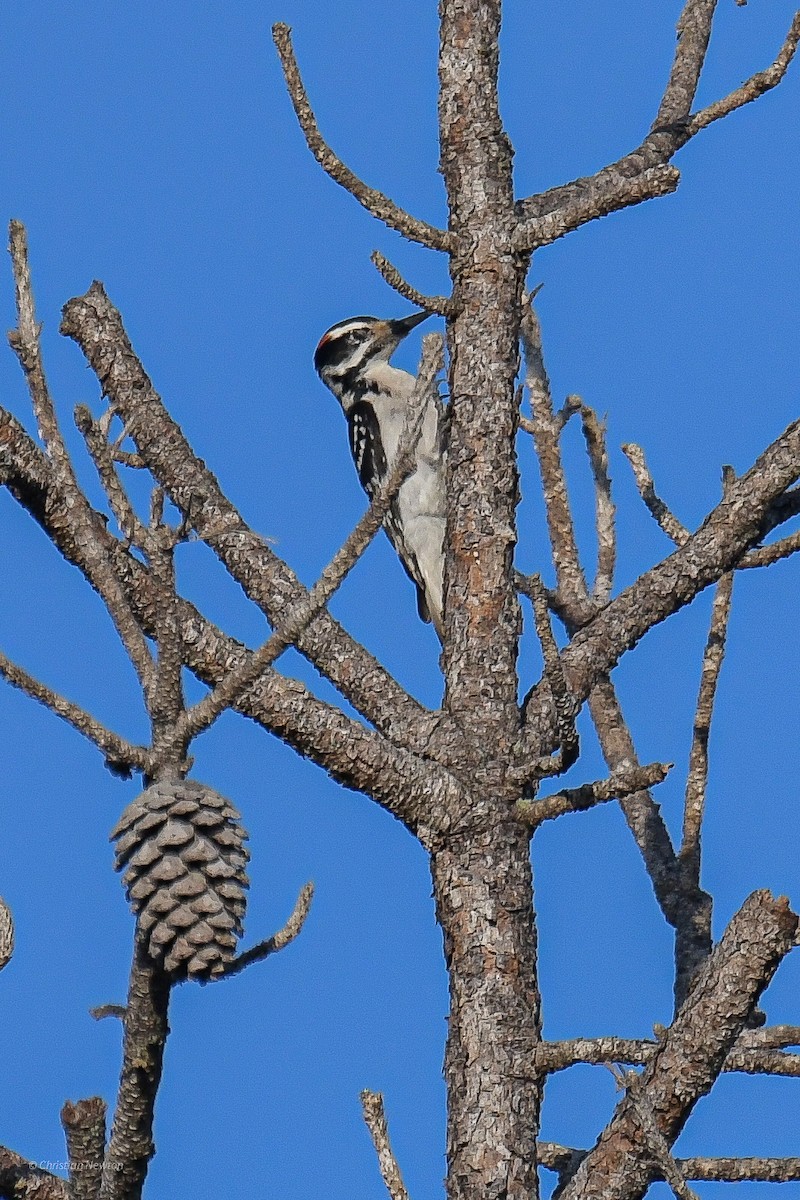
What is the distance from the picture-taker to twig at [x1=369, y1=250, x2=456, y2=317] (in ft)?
12.2

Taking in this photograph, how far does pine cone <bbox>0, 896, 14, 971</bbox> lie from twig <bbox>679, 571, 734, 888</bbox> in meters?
2.13

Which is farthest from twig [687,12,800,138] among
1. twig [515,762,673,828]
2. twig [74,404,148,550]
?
twig [74,404,148,550]

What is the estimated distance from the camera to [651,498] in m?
4.52

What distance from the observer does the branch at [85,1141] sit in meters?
2.73

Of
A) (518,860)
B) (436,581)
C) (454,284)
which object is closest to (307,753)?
(518,860)

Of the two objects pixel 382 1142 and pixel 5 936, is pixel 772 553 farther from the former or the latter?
pixel 5 936

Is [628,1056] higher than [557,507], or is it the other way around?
[557,507]

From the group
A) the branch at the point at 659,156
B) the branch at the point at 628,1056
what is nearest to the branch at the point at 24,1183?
the branch at the point at 628,1056

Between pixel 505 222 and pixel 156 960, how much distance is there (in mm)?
2406

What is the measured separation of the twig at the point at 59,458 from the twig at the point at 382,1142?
4.11ft

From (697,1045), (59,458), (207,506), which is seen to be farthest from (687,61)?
(697,1045)

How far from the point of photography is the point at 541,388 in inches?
203

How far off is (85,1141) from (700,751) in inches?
78.7

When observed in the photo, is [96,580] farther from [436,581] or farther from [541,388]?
[436,581]
